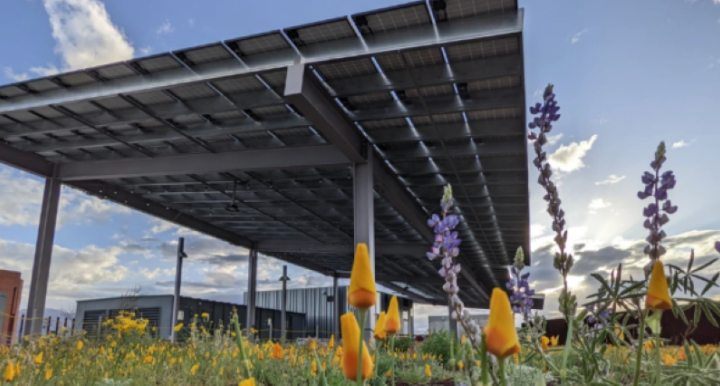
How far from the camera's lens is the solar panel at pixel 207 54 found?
880 centimetres

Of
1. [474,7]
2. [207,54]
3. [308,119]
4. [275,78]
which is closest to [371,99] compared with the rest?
[308,119]

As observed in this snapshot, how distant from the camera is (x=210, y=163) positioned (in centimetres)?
1277

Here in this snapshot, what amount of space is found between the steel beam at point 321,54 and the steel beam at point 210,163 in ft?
10.7

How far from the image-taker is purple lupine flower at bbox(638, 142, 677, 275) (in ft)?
3.75

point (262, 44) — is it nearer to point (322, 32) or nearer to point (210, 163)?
point (322, 32)

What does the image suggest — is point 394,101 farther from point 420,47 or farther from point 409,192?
point 409,192

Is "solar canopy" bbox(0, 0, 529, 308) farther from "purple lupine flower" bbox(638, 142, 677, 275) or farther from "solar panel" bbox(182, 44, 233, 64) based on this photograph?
"purple lupine flower" bbox(638, 142, 677, 275)

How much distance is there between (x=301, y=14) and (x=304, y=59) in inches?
29.2

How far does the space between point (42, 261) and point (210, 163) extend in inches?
216

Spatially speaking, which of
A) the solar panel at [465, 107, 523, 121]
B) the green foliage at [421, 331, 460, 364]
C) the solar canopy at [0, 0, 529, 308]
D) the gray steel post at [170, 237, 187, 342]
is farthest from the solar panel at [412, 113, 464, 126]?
the gray steel post at [170, 237, 187, 342]

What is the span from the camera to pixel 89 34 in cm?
880

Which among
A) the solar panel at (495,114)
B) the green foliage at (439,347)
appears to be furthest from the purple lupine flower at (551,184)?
the solar panel at (495,114)

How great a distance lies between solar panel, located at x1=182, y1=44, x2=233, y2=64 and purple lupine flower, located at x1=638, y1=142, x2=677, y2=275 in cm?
849

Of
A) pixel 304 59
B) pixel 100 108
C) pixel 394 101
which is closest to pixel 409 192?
pixel 394 101
